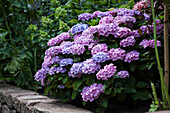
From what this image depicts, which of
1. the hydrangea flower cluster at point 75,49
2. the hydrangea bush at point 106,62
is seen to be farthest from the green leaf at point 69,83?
the hydrangea flower cluster at point 75,49

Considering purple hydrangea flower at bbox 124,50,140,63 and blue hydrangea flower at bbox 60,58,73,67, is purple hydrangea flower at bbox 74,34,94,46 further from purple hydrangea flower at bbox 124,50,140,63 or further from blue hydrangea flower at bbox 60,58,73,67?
purple hydrangea flower at bbox 124,50,140,63

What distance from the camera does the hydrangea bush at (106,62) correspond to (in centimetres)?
202

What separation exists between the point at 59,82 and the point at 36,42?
48.2 inches

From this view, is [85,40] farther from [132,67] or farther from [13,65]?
[13,65]

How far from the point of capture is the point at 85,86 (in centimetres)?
211

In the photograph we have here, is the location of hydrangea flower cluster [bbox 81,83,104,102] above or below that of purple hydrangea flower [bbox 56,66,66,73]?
below

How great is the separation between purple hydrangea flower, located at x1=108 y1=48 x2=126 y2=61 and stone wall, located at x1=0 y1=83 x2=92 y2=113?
1.62 ft

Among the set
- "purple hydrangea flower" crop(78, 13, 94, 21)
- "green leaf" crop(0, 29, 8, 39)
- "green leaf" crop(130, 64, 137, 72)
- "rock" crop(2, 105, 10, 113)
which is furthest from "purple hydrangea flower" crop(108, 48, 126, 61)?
"green leaf" crop(0, 29, 8, 39)

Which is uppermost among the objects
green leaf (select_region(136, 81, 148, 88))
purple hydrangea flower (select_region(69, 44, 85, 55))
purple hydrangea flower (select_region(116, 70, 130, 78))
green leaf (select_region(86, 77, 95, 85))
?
purple hydrangea flower (select_region(69, 44, 85, 55))

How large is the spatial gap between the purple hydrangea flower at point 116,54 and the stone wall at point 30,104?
0.49 m

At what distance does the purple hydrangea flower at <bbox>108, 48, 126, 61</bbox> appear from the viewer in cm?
206

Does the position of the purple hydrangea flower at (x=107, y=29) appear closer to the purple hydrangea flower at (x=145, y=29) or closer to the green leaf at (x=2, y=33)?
the purple hydrangea flower at (x=145, y=29)

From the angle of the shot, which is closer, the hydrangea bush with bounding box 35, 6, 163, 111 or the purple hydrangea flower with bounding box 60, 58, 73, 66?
the hydrangea bush with bounding box 35, 6, 163, 111

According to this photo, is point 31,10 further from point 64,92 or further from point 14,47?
point 64,92
